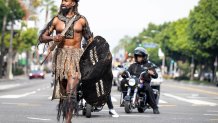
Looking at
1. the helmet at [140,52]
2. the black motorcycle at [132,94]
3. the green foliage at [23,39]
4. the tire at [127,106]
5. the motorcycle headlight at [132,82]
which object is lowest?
the tire at [127,106]

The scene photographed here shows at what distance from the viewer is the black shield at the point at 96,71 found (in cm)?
1149

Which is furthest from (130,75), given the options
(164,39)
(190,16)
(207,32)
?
(164,39)

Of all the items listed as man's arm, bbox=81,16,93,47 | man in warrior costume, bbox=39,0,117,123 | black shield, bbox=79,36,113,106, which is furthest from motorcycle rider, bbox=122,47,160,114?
man in warrior costume, bbox=39,0,117,123

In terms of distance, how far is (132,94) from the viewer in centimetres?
1872

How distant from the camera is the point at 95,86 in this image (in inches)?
461

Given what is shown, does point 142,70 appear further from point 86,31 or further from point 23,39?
point 23,39

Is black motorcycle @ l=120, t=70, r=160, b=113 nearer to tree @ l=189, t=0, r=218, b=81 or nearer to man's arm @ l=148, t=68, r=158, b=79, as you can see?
man's arm @ l=148, t=68, r=158, b=79

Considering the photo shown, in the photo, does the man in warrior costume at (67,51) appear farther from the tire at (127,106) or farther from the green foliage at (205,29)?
the green foliage at (205,29)

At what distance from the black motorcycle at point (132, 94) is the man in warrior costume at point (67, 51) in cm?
681

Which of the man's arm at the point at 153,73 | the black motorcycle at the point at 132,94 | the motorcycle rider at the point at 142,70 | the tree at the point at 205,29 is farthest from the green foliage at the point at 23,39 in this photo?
the man's arm at the point at 153,73

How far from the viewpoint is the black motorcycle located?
18344 mm

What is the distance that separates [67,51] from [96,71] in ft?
2.21

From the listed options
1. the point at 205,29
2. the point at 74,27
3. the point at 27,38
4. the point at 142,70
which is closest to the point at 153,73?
the point at 142,70

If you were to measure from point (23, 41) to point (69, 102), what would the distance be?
86.5 meters
